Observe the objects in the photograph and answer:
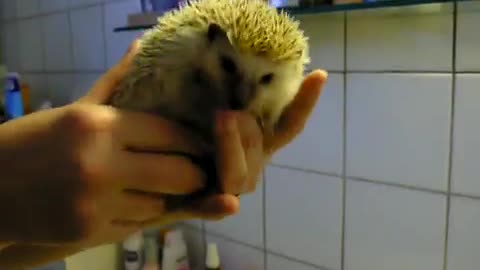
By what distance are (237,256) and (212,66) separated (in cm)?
75

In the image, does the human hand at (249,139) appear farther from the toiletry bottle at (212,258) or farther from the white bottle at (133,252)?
the white bottle at (133,252)

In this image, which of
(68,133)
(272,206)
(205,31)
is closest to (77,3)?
(272,206)

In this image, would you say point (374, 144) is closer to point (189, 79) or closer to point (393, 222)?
point (393, 222)

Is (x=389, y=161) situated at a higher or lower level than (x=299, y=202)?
higher

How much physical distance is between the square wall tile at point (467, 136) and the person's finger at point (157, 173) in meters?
0.51

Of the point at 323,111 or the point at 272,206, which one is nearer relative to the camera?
the point at 323,111

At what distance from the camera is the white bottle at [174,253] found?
4.20ft

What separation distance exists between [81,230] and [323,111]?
0.66 metres

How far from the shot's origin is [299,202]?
108cm

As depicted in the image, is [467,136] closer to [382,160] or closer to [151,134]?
[382,160]

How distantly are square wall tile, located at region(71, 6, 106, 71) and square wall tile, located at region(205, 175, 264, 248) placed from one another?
62 centimetres

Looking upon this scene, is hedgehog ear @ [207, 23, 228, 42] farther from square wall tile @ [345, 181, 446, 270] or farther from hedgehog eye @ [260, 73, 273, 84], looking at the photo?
square wall tile @ [345, 181, 446, 270]

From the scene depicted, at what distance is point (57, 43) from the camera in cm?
174

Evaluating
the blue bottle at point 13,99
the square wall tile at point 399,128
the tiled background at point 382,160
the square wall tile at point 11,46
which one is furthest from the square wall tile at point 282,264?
the square wall tile at point 11,46
